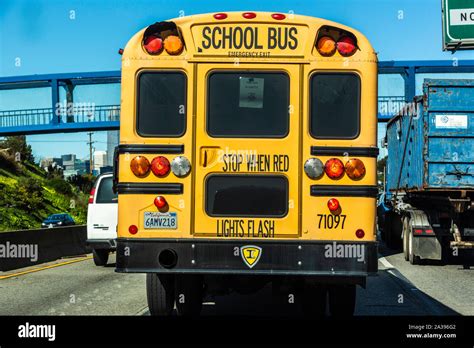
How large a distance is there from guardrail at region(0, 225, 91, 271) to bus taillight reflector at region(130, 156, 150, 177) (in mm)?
9071

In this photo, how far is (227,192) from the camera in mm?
6395

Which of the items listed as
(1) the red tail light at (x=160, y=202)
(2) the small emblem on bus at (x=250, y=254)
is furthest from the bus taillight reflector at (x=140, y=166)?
(2) the small emblem on bus at (x=250, y=254)

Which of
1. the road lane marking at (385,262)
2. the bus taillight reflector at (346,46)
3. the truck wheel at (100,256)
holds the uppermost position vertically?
the bus taillight reflector at (346,46)

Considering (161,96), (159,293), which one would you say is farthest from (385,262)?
(161,96)

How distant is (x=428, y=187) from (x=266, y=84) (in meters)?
8.26

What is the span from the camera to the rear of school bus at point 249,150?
20.6 ft

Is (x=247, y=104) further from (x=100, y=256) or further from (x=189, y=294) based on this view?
(x=100, y=256)

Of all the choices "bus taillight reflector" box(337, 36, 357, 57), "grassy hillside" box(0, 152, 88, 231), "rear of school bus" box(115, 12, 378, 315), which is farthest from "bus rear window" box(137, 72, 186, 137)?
"grassy hillside" box(0, 152, 88, 231)

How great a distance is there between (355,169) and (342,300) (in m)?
1.73

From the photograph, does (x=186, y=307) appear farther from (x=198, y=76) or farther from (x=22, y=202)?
(x=22, y=202)

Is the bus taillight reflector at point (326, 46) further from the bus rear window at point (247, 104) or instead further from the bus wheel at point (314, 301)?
the bus wheel at point (314, 301)

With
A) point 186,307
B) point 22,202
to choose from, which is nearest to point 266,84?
point 186,307

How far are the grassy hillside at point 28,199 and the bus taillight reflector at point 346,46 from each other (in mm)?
30288

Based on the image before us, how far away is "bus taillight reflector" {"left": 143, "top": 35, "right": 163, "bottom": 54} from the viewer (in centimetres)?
648
